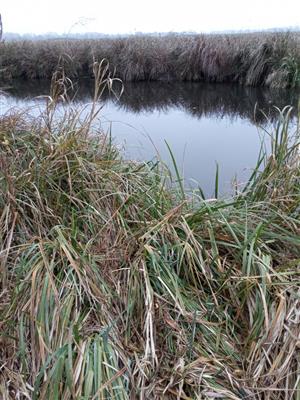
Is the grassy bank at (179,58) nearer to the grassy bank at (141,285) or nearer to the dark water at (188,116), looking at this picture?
the dark water at (188,116)

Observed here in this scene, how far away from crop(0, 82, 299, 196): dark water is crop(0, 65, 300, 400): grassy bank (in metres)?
0.99

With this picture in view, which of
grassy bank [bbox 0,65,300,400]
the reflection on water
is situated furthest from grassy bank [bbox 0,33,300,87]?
grassy bank [bbox 0,65,300,400]

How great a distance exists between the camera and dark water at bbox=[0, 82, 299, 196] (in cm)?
413

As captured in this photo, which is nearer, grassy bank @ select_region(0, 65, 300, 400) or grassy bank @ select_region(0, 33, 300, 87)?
grassy bank @ select_region(0, 65, 300, 400)

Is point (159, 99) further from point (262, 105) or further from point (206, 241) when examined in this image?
point (206, 241)

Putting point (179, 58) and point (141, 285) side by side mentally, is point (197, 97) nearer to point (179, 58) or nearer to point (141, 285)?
point (179, 58)

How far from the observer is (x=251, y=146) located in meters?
4.97

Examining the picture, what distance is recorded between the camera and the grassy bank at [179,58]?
344 inches

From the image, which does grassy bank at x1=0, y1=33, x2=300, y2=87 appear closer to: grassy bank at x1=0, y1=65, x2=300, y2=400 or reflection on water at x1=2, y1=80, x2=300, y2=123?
reflection on water at x1=2, y1=80, x2=300, y2=123

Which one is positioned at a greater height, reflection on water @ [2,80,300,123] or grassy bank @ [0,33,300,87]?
grassy bank @ [0,33,300,87]

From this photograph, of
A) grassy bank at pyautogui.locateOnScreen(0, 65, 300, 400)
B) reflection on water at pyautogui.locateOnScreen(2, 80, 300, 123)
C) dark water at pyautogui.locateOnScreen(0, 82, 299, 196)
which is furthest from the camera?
reflection on water at pyautogui.locateOnScreen(2, 80, 300, 123)

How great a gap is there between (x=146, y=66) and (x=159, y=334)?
29.6 ft

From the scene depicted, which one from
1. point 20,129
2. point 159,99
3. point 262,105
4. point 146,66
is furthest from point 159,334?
point 146,66

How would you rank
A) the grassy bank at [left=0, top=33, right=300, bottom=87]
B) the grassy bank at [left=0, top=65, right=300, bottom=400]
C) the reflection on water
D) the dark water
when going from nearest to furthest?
the grassy bank at [left=0, top=65, right=300, bottom=400] → the dark water → the reflection on water → the grassy bank at [left=0, top=33, right=300, bottom=87]
